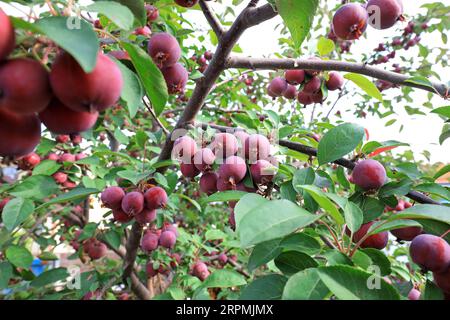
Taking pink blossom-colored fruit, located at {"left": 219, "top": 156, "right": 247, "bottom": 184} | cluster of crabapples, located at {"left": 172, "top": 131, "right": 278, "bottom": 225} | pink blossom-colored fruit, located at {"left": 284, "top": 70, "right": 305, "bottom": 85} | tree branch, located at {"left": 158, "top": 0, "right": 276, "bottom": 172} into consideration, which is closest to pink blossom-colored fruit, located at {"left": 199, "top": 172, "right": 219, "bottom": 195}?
cluster of crabapples, located at {"left": 172, "top": 131, "right": 278, "bottom": 225}

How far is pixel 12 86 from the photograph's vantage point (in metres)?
0.40

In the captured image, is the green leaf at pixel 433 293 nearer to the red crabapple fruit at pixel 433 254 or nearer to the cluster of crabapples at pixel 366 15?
the red crabapple fruit at pixel 433 254

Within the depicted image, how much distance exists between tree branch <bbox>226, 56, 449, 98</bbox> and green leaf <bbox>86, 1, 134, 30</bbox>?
0.52 meters

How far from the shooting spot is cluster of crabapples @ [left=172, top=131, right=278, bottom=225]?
88cm

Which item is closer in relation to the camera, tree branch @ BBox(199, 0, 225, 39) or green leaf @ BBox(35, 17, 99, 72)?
green leaf @ BBox(35, 17, 99, 72)

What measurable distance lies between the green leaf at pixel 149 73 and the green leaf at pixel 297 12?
0.27 m

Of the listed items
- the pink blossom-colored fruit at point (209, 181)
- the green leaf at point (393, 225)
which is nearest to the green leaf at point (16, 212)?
the pink blossom-colored fruit at point (209, 181)

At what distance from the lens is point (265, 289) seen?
2.10ft

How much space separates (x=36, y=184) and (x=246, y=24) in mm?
1059

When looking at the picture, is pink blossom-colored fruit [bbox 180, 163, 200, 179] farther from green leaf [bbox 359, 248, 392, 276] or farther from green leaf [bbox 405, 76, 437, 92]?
green leaf [bbox 405, 76, 437, 92]

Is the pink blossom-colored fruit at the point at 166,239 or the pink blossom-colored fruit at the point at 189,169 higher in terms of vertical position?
the pink blossom-colored fruit at the point at 189,169

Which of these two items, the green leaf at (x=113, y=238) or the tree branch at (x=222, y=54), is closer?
the tree branch at (x=222, y=54)

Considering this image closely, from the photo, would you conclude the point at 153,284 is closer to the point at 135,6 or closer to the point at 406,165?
the point at 406,165

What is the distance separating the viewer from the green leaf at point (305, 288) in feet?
1.75
